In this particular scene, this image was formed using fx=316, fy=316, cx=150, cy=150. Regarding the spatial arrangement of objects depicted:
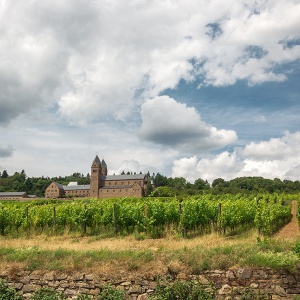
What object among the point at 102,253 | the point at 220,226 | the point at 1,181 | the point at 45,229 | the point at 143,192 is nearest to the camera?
the point at 102,253

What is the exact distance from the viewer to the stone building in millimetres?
111438

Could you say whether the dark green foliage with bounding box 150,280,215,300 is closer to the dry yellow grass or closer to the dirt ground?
the dry yellow grass

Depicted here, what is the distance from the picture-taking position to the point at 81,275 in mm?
10305

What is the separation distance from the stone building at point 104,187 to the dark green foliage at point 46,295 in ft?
321

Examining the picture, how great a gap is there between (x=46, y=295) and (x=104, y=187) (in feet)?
347

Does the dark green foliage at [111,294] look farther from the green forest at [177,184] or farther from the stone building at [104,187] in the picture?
the stone building at [104,187]

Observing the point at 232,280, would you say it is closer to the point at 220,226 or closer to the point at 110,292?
the point at 110,292

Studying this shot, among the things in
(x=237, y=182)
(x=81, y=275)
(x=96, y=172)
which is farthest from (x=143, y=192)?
(x=81, y=275)

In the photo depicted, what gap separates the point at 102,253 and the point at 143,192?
102 m

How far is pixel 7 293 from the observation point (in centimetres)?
1016

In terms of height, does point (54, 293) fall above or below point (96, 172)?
below

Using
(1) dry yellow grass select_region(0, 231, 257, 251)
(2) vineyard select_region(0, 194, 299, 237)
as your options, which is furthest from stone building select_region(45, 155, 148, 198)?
(1) dry yellow grass select_region(0, 231, 257, 251)

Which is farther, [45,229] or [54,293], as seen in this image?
[45,229]

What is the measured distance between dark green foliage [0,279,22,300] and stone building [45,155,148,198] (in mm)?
97676
